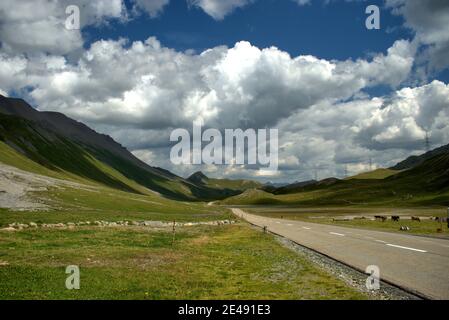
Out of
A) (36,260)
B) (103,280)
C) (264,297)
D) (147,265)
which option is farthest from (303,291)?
(36,260)

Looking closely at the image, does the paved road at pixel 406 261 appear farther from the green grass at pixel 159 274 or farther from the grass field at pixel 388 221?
the grass field at pixel 388 221

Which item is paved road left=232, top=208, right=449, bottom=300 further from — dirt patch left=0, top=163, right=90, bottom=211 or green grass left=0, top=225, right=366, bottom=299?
dirt patch left=0, top=163, right=90, bottom=211

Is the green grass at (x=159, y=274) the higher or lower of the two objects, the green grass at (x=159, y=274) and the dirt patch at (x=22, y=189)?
the lower

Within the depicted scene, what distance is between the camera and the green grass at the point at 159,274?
17.6 meters

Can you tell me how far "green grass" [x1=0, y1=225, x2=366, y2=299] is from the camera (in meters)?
17.6

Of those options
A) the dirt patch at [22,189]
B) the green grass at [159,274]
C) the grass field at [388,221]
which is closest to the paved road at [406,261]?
the green grass at [159,274]

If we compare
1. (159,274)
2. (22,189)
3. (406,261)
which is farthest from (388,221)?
(22,189)

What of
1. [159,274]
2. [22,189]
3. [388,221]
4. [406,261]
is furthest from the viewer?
[22,189]

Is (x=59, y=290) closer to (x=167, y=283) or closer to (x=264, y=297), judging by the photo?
(x=167, y=283)

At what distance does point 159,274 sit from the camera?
22.7 metres

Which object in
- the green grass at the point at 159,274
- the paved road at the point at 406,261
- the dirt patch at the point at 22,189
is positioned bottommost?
the green grass at the point at 159,274

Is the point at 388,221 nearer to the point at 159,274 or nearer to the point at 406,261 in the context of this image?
the point at 406,261
